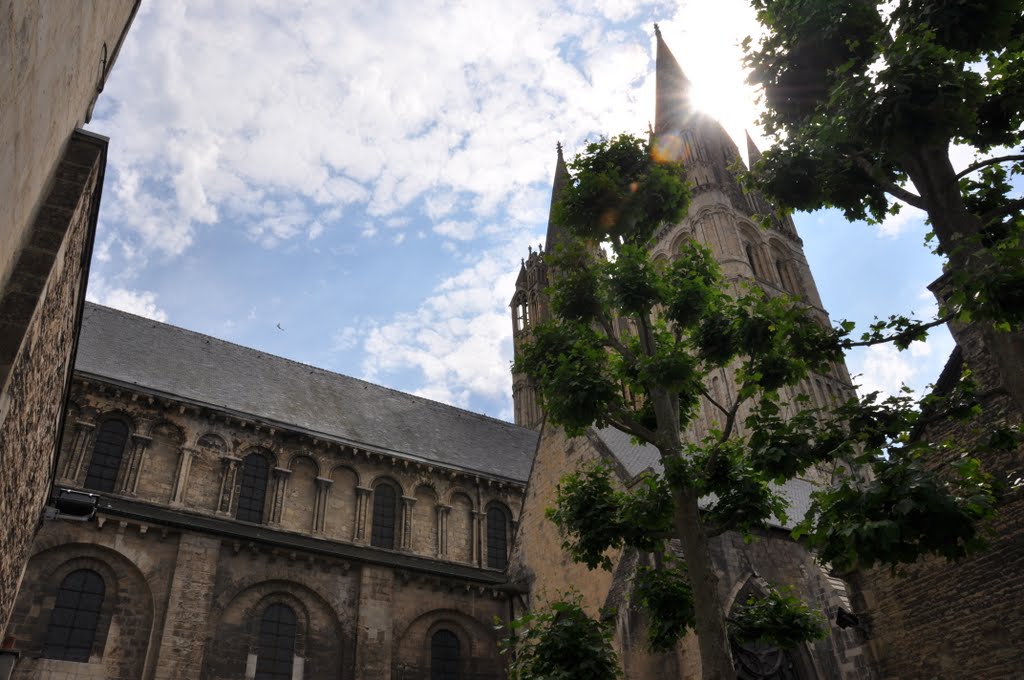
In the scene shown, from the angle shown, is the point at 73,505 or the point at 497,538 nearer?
the point at 73,505

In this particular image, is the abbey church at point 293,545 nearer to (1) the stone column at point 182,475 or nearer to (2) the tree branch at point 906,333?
(1) the stone column at point 182,475

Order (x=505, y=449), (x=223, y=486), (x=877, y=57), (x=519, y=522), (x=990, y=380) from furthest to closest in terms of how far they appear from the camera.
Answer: (x=505, y=449), (x=519, y=522), (x=223, y=486), (x=990, y=380), (x=877, y=57)

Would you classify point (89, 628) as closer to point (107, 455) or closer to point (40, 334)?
point (107, 455)

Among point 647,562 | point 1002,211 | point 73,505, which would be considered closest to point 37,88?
point 73,505

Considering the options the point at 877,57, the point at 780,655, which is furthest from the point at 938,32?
the point at 780,655

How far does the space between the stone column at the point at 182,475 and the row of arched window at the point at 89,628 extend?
2.53m

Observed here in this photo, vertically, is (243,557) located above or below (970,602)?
above

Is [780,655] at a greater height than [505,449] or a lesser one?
lesser

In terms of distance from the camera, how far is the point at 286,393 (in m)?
22.3

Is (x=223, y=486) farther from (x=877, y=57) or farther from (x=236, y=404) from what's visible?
(x=877, y=57)

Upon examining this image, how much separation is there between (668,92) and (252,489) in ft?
132

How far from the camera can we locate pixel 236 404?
19844mm

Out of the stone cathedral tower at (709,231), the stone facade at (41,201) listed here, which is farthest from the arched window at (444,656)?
the stone cathedral tower at (709,231)

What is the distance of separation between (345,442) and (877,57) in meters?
16.2
